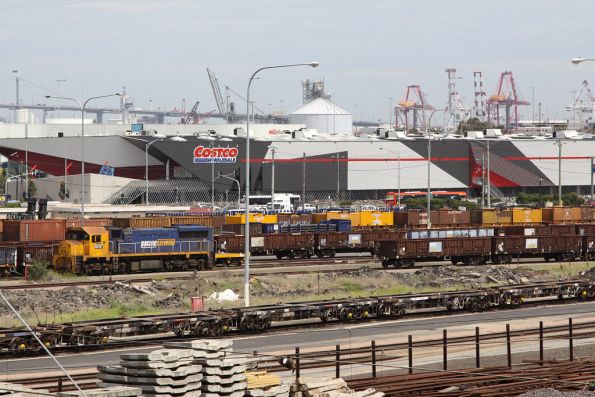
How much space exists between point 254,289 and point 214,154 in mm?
92716

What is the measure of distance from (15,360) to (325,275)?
95.0 ft

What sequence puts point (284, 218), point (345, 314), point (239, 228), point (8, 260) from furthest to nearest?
point (284, 218)
point (239, 228)
point (8, 260)
point (345, 314)

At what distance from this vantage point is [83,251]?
60.7 m

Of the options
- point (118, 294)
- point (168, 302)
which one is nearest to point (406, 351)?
point (168, 302)

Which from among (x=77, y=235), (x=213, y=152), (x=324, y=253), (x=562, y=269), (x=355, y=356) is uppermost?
(x=213, y=152)

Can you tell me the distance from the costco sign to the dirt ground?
Result: 271ft

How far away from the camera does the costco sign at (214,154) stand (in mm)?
145750

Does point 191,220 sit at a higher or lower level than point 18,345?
higher

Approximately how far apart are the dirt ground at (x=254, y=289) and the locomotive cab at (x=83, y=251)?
5414 millimetres

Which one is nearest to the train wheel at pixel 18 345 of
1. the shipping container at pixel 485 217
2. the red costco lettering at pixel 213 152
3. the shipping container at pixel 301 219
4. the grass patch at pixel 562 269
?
the grass patch at pixel 562 269

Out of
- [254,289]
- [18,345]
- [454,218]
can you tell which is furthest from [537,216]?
[18,345]

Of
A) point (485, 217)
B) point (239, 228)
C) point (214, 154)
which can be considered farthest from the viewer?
point (214, 154)

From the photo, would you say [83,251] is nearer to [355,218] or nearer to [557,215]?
[355,218]

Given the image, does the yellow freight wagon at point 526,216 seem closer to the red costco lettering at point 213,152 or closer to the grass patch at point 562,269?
the grass patch at point 562,269
